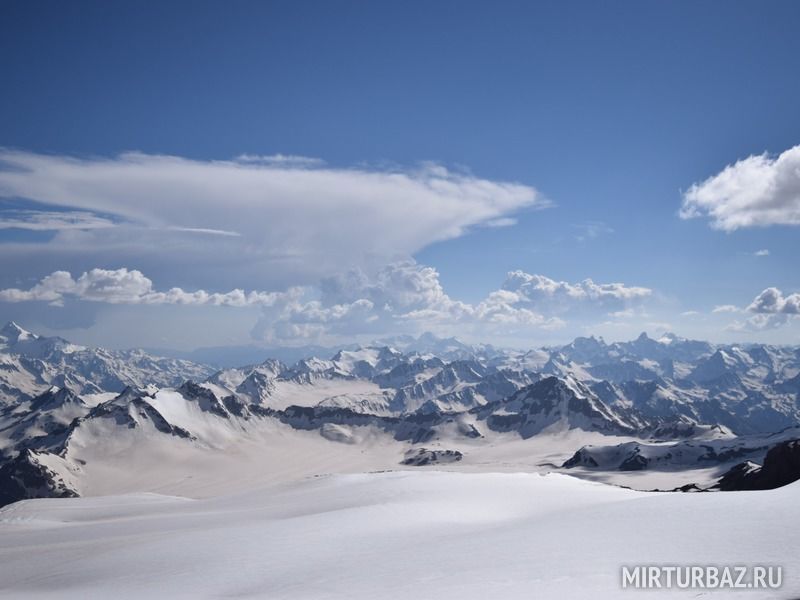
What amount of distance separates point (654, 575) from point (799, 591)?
4968 mm

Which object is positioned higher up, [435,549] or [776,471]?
[435,549]

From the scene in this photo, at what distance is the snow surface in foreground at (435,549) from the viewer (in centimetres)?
2125

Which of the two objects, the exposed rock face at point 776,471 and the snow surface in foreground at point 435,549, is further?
the exposed rock face at point 776,471

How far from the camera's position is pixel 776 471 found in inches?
2736

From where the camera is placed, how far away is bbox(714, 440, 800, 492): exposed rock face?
67.1 m

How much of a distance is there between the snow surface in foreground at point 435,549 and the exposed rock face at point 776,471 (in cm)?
3768

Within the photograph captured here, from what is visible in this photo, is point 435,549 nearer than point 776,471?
Yes

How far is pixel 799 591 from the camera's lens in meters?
16.2

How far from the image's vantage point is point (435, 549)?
28.6 m

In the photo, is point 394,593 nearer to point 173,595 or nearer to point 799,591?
point 173,595

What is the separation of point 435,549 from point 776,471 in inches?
2594

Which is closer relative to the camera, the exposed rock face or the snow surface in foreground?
the snow surface in foreground

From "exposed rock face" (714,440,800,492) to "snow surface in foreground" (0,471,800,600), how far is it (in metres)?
37.7

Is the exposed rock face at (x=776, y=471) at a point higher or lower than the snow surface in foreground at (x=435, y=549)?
lower
